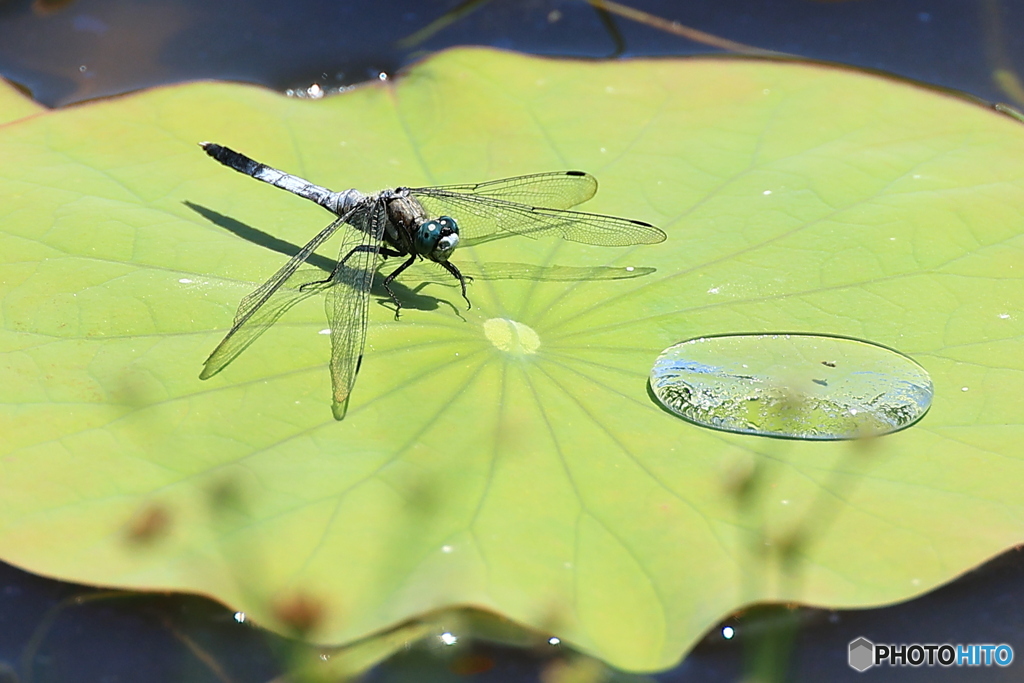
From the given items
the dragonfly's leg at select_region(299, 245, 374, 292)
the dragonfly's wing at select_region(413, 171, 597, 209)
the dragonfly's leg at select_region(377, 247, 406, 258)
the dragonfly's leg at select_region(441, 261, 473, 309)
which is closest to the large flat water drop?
the dragonfly's leg at select_region(441, 261, 473, 309)

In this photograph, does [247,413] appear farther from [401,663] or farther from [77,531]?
[401,663]

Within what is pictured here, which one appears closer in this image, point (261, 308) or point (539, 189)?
point (261, 308)

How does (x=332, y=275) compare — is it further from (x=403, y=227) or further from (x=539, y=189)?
(x=539, y=189)

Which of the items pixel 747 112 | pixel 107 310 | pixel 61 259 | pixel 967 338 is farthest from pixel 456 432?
pixel 747 112

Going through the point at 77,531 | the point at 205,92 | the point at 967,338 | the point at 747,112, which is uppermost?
the point at 747,112

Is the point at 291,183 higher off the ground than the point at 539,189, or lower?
lower

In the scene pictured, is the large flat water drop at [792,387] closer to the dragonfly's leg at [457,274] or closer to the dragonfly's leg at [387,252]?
the dragonfly's leg at [457,274]

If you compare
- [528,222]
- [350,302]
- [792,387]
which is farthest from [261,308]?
[792,387]
